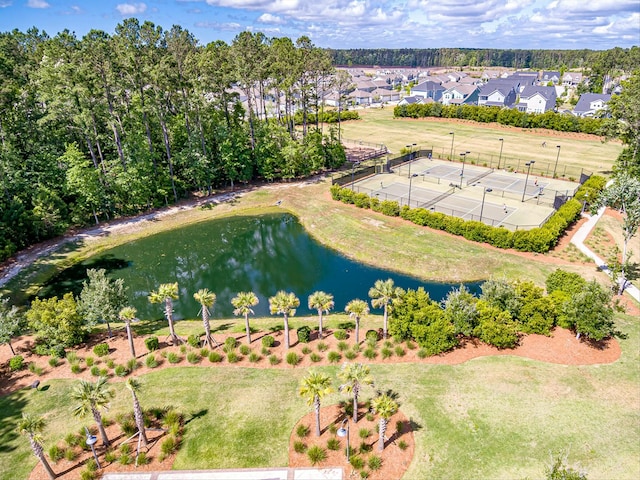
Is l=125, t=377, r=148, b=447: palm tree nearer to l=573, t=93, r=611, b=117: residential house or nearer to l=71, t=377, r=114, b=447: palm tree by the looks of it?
l=71, t=377, r=114, b=447: palm tree

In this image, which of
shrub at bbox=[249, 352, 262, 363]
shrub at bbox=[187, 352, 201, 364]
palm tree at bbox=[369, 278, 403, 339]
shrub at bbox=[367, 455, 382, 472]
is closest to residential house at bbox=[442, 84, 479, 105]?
palm tree at bbox=[369, 278, 403, 339]

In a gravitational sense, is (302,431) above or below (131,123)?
below

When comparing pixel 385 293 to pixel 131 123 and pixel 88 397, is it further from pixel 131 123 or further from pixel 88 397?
pixel 131 123

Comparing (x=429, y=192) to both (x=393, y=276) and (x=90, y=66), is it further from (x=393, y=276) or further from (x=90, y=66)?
(x=90, y=66)

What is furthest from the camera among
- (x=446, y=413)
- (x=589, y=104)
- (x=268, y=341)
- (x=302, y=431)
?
(x=589, y=104)

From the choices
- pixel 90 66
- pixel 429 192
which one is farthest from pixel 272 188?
pixel 90 66

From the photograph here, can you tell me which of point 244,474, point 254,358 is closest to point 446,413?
point 244,474

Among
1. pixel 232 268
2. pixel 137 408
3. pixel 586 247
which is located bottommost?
pixel 232 268

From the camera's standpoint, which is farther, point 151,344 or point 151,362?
point 151,344

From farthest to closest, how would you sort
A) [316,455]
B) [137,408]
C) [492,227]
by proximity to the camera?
1. [492,227]
2. [137,408]
3. [316,455]
